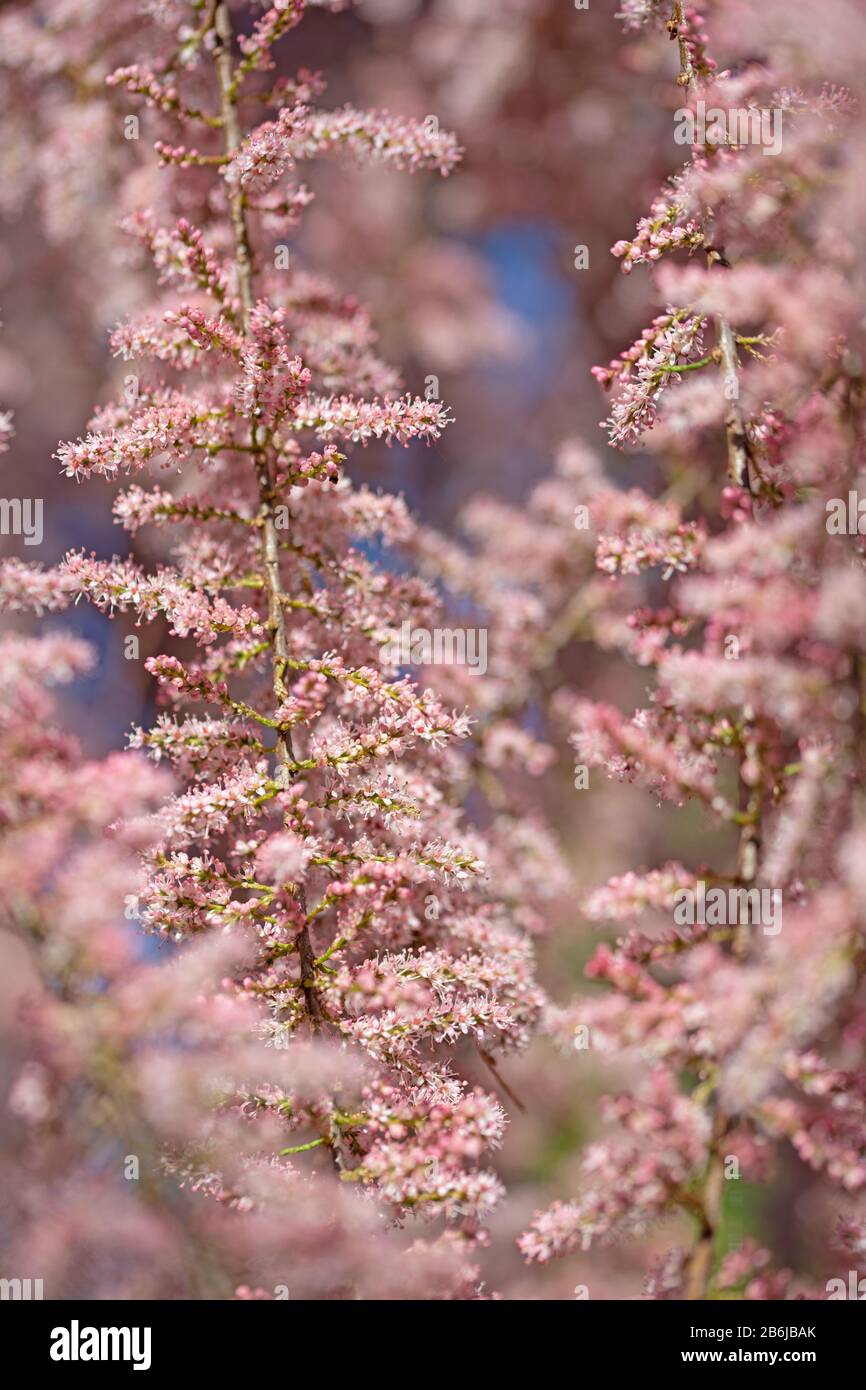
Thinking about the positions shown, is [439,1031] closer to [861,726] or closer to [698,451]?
[861,726]

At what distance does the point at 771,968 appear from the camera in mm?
577

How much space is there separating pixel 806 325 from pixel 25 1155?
0.72 metres

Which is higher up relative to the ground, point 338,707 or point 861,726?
point 338,707

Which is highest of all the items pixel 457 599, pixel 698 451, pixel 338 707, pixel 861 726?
pixel 698 451

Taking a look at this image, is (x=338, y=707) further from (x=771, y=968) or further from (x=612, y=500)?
(x=771, y=968)

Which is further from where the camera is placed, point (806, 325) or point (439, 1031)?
point (439, 1031)

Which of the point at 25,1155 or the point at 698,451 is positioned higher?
the point at 698,451

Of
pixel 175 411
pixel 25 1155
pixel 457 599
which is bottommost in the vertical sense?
pixel 25 1155

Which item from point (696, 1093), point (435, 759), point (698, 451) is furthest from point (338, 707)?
point (698, 451)

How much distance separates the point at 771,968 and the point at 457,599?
2.38 feet
